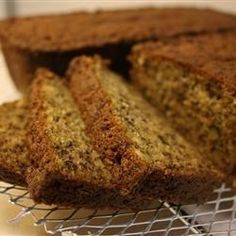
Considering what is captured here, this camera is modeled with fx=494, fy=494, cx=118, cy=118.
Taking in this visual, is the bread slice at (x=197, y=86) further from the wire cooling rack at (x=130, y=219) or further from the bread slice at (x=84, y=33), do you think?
the wire cooling rack at (x=130, y=219)

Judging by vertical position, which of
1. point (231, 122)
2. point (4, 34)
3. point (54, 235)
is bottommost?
point (54, 235)

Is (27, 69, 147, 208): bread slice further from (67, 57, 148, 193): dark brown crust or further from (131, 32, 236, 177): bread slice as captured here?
(131, 32, 236, 177): bread slice

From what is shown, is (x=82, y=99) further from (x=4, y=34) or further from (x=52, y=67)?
(x=4, y=34)

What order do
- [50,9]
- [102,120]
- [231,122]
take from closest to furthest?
[102,120] → [231,122] → [50,9]

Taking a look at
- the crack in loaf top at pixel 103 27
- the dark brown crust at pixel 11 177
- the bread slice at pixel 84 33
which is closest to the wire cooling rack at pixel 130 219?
the dark brown crust at pixel 11 177

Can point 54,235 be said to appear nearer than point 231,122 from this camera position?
Yes

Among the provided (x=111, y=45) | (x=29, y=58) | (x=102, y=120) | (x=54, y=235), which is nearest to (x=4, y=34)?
(x=29, y=58)

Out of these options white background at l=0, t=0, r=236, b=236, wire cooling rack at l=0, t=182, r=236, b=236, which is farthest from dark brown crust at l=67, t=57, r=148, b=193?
white background at l=0, t=0, r=236, b=236

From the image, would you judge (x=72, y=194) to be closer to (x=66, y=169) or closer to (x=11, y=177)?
(x=66, y=169)
